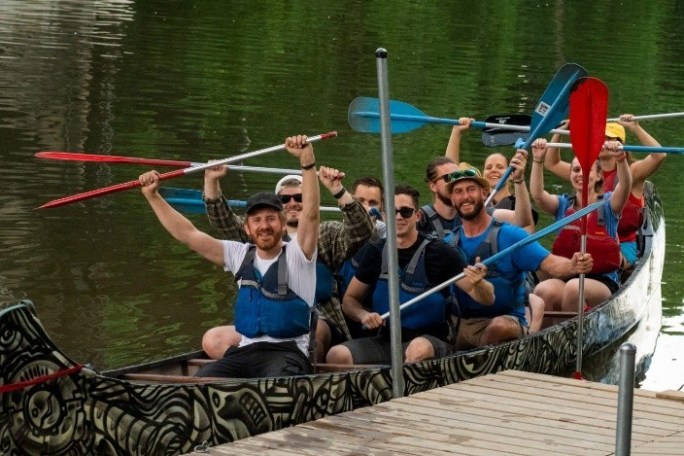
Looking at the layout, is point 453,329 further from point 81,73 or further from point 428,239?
point 81,73

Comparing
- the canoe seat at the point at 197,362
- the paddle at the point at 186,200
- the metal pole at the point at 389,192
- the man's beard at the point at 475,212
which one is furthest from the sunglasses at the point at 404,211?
the paddle at the point at 186,200

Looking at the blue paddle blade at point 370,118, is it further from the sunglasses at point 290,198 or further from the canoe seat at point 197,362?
the canoe seat at point 197,362

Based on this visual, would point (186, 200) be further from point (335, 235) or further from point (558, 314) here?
point (558, 314)

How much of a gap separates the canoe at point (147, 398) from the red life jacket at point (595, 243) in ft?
7.13

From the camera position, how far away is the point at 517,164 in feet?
34.1

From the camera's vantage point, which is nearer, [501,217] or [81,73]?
[501,217]

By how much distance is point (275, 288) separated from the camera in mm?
8484

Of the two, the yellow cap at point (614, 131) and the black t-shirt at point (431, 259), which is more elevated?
the yellow cap at point (614, 131)

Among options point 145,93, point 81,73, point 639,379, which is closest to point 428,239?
point 639,379

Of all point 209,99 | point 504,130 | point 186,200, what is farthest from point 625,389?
point 209,99

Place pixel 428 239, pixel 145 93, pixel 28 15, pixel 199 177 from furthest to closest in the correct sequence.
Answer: pixel 28 15, pixel 145 93, pixel 199 177, pixel 428 239

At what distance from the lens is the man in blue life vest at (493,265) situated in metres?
9.42

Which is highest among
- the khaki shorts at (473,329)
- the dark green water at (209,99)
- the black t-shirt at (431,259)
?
the black t-shirt at (431,259)

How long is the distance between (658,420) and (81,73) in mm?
18078
